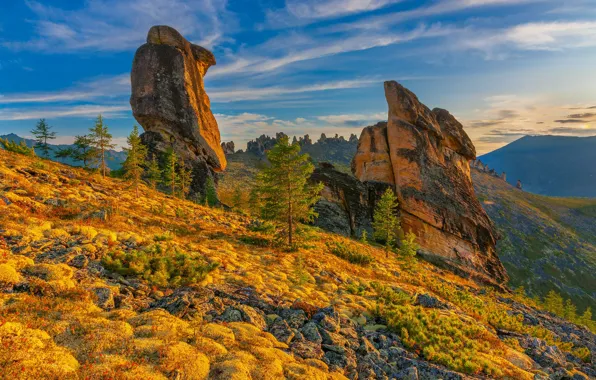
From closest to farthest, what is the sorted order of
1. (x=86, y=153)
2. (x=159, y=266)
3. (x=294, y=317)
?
(x=294, y=317) < (x=159, y=266) < (x=86, y=153)

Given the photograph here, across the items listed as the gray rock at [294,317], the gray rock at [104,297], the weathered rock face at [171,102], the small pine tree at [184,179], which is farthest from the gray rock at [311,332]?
the weathered rock face at [171,102]

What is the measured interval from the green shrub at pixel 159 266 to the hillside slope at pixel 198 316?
0.19ft

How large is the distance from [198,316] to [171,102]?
156ft

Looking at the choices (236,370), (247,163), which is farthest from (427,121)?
(247,163)

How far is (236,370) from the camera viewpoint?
6.76 metres

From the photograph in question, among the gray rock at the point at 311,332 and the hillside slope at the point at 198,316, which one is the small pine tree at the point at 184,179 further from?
the gray rock at the point at 311,332

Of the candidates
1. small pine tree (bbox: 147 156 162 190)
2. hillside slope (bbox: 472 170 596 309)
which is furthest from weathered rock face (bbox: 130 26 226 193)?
hillside slope (bbox: 472 170 596 309)

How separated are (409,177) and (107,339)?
5043cm

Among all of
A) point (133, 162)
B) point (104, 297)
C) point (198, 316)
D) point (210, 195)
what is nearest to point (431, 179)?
point (210, 195)

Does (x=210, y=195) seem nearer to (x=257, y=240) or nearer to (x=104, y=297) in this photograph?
(x=257, y=240)

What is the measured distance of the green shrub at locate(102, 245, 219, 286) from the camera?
37.1ft

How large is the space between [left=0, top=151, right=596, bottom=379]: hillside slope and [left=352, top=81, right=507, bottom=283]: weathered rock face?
92.7 feet

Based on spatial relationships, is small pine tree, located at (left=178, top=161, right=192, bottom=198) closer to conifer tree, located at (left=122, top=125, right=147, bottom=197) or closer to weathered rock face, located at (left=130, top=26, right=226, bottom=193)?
weathered rock face, located at (left=130, top=26, right=226, bottom=193)

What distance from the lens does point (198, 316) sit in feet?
29.9
